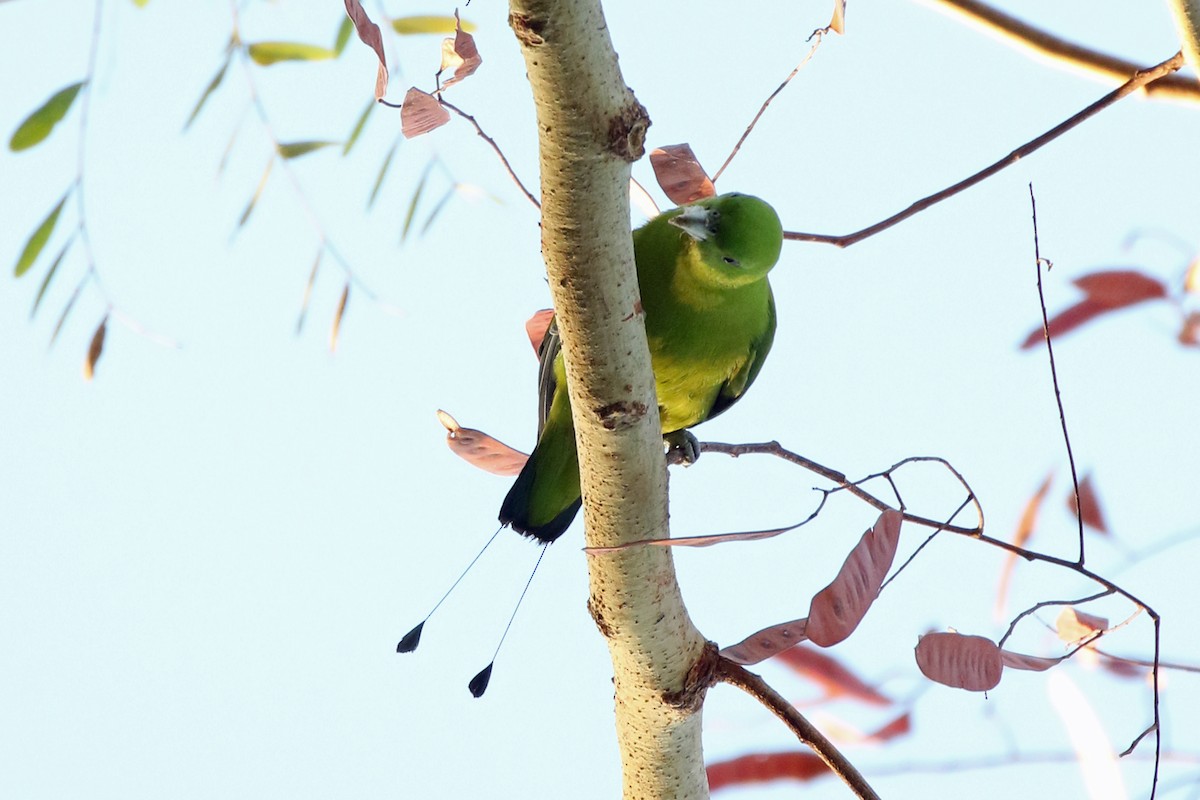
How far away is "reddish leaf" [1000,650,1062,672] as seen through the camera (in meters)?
1.08

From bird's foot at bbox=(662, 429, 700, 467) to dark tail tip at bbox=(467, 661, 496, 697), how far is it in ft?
1.80

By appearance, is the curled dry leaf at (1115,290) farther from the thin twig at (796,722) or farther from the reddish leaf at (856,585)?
the thin twig at (796,722)

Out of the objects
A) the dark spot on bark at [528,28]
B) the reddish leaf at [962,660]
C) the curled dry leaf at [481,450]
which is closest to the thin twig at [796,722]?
the reddish leaf at [962,660]

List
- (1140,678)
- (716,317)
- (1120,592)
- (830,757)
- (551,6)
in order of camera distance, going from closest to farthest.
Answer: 1. (551,6)
2. (1120,592)
3. (830,757)
4. (1140,678)
5. (716,317)

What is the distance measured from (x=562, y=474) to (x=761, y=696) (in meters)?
0.55

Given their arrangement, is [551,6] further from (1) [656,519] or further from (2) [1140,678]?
(2) [1140,678]

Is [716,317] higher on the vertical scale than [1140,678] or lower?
higher

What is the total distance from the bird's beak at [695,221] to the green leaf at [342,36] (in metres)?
0.66

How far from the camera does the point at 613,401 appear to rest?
1032 mm

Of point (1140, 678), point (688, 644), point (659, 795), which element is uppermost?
point (1140, 678)

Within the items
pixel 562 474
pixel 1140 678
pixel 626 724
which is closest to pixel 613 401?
pixel 626 724

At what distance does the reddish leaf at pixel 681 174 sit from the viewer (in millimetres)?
1403

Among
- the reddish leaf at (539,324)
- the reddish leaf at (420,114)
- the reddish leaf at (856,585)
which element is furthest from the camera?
the reddish leaf at (539,324)

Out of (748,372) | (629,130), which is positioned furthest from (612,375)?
(748,372)
